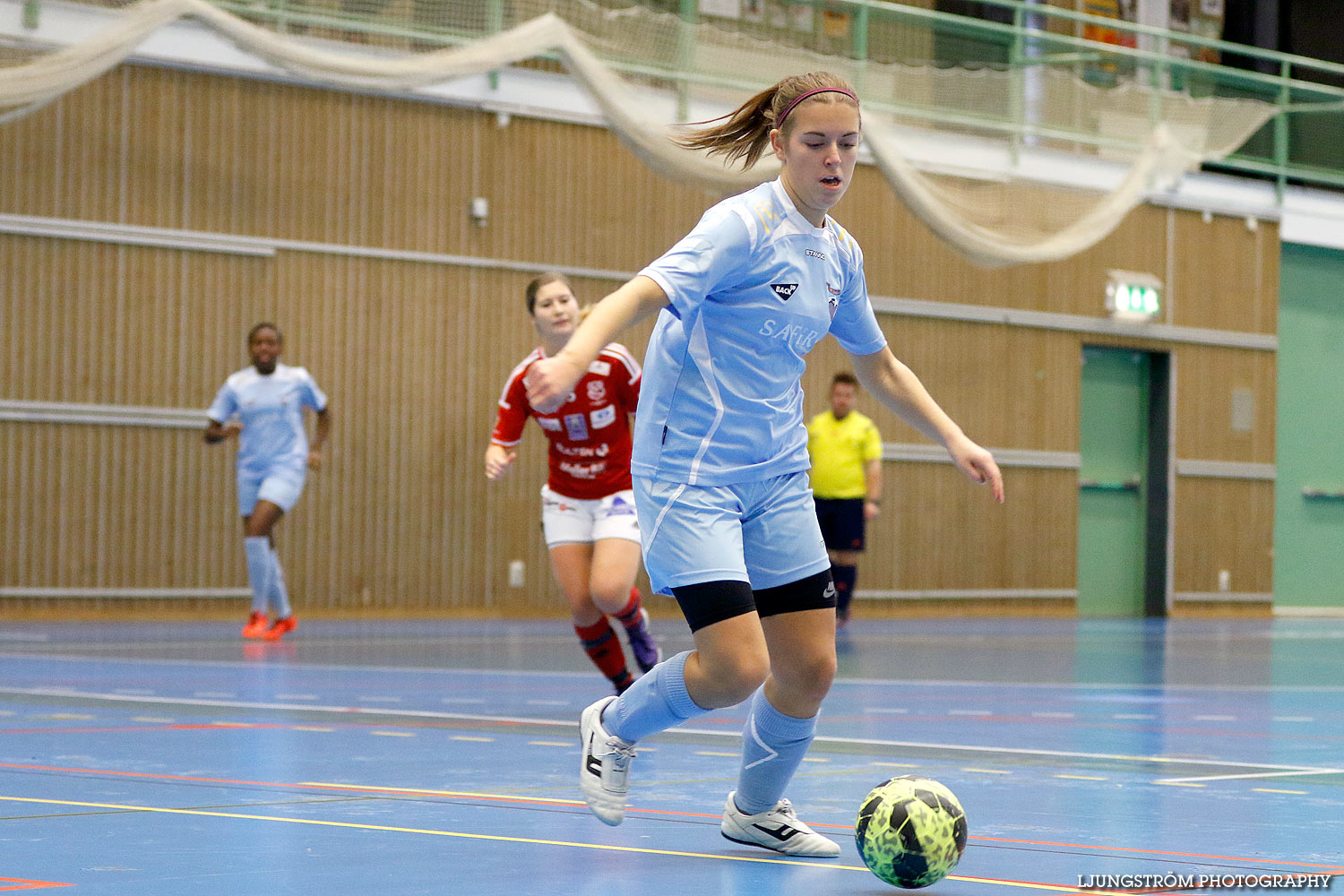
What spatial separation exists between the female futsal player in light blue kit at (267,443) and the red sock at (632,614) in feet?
18.3

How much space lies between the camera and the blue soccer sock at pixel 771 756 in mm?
4316

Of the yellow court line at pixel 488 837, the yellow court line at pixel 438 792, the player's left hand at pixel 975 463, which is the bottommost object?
the yellow court line at pixel 438 792

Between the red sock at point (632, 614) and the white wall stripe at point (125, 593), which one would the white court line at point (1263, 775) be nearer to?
the red sock at point (632, 614)

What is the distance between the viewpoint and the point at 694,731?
7277mm

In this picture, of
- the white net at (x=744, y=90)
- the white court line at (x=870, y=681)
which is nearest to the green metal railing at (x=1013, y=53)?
the white net at (x=744, y=90)

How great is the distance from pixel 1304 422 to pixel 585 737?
73.4 feet

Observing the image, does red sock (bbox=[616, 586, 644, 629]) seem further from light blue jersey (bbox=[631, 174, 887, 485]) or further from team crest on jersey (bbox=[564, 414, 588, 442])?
light blue jersey (bbox=[631, 174, 887, 485])

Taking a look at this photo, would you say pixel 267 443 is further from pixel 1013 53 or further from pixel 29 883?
pixel 29 883

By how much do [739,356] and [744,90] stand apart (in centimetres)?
1141

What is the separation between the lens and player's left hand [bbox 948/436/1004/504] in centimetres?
436

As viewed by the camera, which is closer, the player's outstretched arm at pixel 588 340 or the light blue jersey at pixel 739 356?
the player's outstretched arm at pixel 588 340

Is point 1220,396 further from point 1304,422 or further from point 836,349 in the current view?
point 836,349

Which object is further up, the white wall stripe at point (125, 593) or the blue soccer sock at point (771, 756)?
the blue soccer sock at point (771, 756)

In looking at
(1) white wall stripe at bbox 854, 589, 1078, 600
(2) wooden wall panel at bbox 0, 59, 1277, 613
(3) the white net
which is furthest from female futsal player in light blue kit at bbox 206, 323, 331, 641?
(1) white wall stripe at bbox 854, 589, 1078, 600
